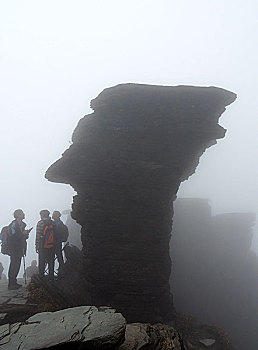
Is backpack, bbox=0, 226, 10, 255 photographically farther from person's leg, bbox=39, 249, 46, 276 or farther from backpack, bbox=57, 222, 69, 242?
backpack, bbox=57, 222, 69, 242

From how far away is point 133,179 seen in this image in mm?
15305

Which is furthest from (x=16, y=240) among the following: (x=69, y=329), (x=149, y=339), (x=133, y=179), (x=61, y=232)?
(x=149, y=339)

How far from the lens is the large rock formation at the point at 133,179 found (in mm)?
14844

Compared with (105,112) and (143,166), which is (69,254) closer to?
(143,166)

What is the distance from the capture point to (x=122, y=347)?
7.20m

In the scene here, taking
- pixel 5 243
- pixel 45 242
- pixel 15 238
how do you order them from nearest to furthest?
pixel 5 243 < pixel 15 238 < pixel 45 242

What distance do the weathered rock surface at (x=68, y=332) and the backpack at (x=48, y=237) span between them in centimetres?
546

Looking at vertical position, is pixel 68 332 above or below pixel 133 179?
below

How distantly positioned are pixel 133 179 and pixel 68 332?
961 centimetres

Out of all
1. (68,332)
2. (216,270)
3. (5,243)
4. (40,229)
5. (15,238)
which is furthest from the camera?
(216,270)

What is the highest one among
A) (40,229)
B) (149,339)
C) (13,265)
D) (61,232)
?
(40,229)

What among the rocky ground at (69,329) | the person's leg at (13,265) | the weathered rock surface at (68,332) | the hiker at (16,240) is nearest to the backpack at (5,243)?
the hiker at (16,240)

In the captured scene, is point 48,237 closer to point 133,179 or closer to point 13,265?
point 13,265

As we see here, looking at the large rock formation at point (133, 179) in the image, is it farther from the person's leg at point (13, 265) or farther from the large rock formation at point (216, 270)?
the large rock formation at point (216, 270)
